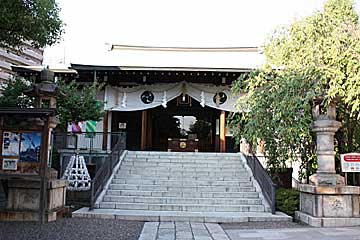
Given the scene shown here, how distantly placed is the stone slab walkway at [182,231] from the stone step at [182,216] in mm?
364

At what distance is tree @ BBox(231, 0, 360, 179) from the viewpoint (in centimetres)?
798

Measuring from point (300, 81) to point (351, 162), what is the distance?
88.4 inches

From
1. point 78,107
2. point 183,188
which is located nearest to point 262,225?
point 183,188

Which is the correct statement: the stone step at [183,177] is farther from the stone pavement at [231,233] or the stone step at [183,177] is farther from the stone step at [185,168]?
the stone pavement at [231,233]

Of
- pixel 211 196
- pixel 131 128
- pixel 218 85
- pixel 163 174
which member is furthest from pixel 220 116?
pixel 211 196

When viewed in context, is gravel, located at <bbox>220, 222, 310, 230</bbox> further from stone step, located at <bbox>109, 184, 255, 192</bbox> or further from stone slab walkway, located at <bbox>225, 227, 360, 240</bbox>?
stone step, located at <bbox>109, 184, 255, 192</bbox>

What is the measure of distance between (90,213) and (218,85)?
987 cm

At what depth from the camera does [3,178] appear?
757 centimetres

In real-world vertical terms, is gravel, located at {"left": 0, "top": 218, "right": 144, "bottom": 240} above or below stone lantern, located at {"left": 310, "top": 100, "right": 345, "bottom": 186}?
below

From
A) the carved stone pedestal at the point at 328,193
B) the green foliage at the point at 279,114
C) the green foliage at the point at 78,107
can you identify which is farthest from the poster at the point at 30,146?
the carved stone pedestal at the point at 328,193

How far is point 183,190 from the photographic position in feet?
36.2

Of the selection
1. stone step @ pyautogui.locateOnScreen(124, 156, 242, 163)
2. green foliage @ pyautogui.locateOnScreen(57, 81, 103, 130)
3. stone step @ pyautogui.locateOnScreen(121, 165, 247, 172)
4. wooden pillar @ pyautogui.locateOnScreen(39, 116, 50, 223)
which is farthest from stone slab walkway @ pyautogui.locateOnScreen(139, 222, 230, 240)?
green foliage @ pyautogui.locateOnScreen(57, 81, 103, 130)

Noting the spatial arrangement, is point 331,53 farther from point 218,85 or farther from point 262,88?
point 218,85

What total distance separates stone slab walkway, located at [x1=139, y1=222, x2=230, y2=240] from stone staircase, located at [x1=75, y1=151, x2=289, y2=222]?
0.54m
